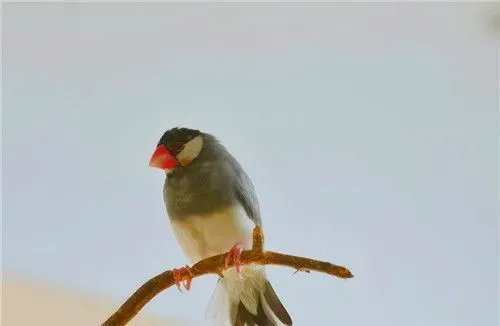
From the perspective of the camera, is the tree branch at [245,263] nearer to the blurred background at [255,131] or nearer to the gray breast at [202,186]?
the gray breast at [202,186]

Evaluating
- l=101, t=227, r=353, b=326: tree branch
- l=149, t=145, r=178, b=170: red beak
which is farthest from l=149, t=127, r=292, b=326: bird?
l=101, t=227, r=353, b=326: tree branch

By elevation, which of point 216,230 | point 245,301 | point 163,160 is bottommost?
point 245,301

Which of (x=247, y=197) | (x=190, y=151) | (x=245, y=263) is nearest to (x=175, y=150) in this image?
(x=190, y=151)

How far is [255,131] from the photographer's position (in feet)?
3.73

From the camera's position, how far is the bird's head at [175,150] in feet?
3.09

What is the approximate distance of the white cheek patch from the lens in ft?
3.13

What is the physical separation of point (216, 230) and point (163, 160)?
129 millimetres

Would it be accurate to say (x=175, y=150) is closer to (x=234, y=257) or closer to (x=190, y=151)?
(x=190, y=151)

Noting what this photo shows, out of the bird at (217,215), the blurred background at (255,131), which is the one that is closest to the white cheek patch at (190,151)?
the bird at (217,215)

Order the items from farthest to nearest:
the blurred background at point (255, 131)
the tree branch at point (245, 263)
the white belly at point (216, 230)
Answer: the blurred background at point (255, 131), the white belly at point (216, 230), the tree branch at point (245, 263)

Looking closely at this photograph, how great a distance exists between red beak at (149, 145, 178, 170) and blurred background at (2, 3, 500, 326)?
0.62 ft

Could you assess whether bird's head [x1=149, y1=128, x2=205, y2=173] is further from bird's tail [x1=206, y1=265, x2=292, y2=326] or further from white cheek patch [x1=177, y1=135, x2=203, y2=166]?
bird's tail [x1=206, y1=265, x2=292, y2=326]

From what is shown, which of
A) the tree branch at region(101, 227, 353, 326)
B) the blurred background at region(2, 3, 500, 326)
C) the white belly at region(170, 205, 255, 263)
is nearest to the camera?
the tree branch at region(101, 227, 353, 326)

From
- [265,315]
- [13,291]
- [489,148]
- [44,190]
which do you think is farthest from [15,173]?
[489,148]
